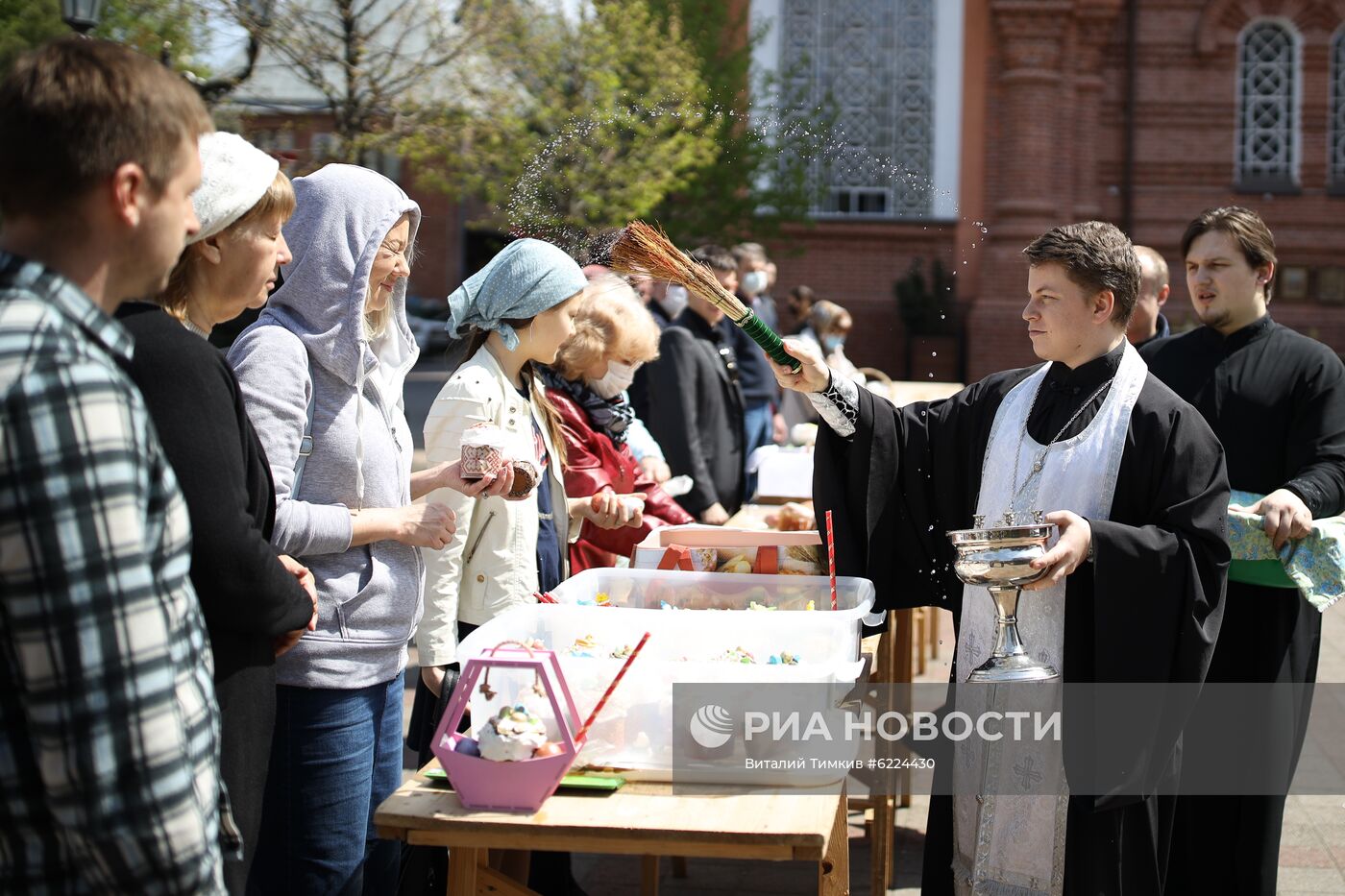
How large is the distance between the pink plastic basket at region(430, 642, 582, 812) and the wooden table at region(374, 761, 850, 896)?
0.08 ft

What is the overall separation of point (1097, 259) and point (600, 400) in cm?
175

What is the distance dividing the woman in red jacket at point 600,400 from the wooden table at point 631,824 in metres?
1.71

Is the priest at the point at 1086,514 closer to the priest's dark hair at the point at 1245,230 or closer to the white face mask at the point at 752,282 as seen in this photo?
the priest's dark hair at the point at 1245,230

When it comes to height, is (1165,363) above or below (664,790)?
above

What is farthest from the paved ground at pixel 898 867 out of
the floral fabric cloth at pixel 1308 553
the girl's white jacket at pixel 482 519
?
the floral fabric cloth at pixel 1308 553

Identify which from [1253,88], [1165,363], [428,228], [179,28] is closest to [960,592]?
[1165,363]

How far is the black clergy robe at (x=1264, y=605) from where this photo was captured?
3768 mm

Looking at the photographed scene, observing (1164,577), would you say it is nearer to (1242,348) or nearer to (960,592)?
(960,592)

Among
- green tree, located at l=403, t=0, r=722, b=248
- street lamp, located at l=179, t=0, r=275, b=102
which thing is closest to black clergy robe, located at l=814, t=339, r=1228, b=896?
street lamp, located at l=179, t=0, r=275, b=102

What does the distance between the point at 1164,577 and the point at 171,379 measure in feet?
6.72

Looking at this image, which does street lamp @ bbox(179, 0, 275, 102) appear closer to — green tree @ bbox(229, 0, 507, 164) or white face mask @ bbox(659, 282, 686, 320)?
green tree @ bbox(229, 0, 507, 164)

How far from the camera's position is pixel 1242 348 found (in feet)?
13.2

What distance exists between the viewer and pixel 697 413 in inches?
259

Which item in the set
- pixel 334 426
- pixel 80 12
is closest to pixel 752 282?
pixel 80 12
